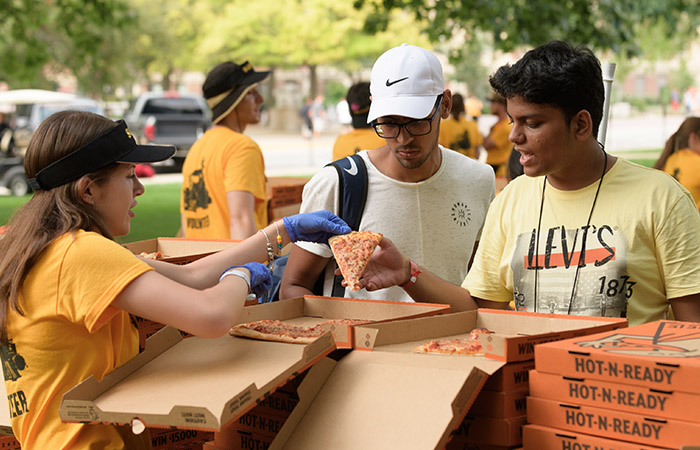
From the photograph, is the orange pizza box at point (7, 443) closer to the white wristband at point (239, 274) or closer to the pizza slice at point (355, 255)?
the white wristband at point (239, 274)

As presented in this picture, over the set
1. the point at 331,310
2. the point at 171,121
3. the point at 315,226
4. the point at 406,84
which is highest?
the point at 406,84

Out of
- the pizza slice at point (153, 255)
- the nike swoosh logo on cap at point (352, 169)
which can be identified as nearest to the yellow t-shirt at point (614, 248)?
the nike swoosh logo on cap at point (352, 169)

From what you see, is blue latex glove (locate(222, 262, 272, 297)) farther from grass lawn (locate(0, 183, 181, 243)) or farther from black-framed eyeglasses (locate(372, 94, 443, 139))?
grass lawn (locate(0, 183, 181, 243))

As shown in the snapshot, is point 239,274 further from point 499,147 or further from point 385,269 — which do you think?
point 499,147

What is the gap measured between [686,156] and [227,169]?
4961 mm

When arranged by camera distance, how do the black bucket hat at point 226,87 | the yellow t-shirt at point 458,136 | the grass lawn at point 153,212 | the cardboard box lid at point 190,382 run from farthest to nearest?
1. the grass lawn at point 153,212
2. the yellow t-shirt at point 458,136
3. the black bucket hat at point 226,87
4. the cardboard box lid at point 190,382

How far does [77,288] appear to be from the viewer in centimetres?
259

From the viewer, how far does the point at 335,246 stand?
11.2ft

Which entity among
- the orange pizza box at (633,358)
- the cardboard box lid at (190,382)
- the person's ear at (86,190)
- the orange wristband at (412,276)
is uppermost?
the person's ear at (86,190)

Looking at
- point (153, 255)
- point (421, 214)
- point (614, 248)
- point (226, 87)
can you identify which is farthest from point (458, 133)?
point (614, 248)

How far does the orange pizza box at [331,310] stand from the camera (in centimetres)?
316

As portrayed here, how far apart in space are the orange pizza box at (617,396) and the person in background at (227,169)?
3.19 meters

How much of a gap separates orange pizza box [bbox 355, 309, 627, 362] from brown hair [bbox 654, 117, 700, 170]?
5872 mm

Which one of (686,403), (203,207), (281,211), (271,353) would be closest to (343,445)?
(271,353)
